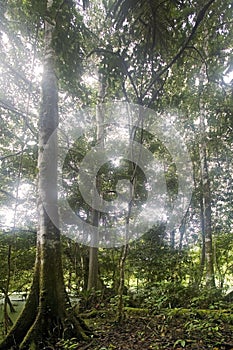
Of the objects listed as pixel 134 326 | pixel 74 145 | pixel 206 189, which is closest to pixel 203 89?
pixel 206 189

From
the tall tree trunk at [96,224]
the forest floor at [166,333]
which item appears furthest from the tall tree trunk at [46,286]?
the tall tree trunk at [96,224]

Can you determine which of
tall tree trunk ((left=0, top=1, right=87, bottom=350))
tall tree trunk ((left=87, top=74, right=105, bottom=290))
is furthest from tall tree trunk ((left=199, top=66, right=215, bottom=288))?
tall tree trunk ((left=0, top=1, right=87, bottom=350))

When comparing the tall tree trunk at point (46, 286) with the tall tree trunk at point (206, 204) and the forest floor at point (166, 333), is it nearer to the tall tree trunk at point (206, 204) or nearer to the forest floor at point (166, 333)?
the forest floor at point (166, 333)

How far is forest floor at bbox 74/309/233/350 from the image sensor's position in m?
2.99

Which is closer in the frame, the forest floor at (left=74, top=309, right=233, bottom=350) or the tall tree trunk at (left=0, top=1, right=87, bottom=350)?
the forest floor at (left=74, top=309, right=233, bottom=350)

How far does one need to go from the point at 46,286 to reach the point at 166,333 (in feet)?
5.07

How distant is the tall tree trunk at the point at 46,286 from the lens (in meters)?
3.31

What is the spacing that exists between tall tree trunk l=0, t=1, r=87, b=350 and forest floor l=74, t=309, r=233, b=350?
37 centimetres

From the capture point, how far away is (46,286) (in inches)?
138

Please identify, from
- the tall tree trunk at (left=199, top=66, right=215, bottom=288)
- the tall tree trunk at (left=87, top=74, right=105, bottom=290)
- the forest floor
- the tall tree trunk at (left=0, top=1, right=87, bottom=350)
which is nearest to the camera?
the forest floor

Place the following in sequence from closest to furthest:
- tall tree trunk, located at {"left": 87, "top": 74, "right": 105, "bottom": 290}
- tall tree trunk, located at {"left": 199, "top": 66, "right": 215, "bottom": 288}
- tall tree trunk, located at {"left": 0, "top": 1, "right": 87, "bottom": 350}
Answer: tall tree trunk, located at {"left": 0, "top": 1, "right": 87, "bottom": 350}, tall tree trunk, located at {"left": 199, "top": 66, "right": 215, "bottom": 288}, tall tree trunk, located at {"left": 87, "top": 74, "right": 105, "bottom": 290}

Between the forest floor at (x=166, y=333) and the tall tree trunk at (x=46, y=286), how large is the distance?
1.21 ft

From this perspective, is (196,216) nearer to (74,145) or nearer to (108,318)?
(74,145)

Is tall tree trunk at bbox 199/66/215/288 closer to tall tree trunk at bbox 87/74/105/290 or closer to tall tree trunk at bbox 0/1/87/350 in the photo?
tall tree trunk at bbox 87/74/105/290
